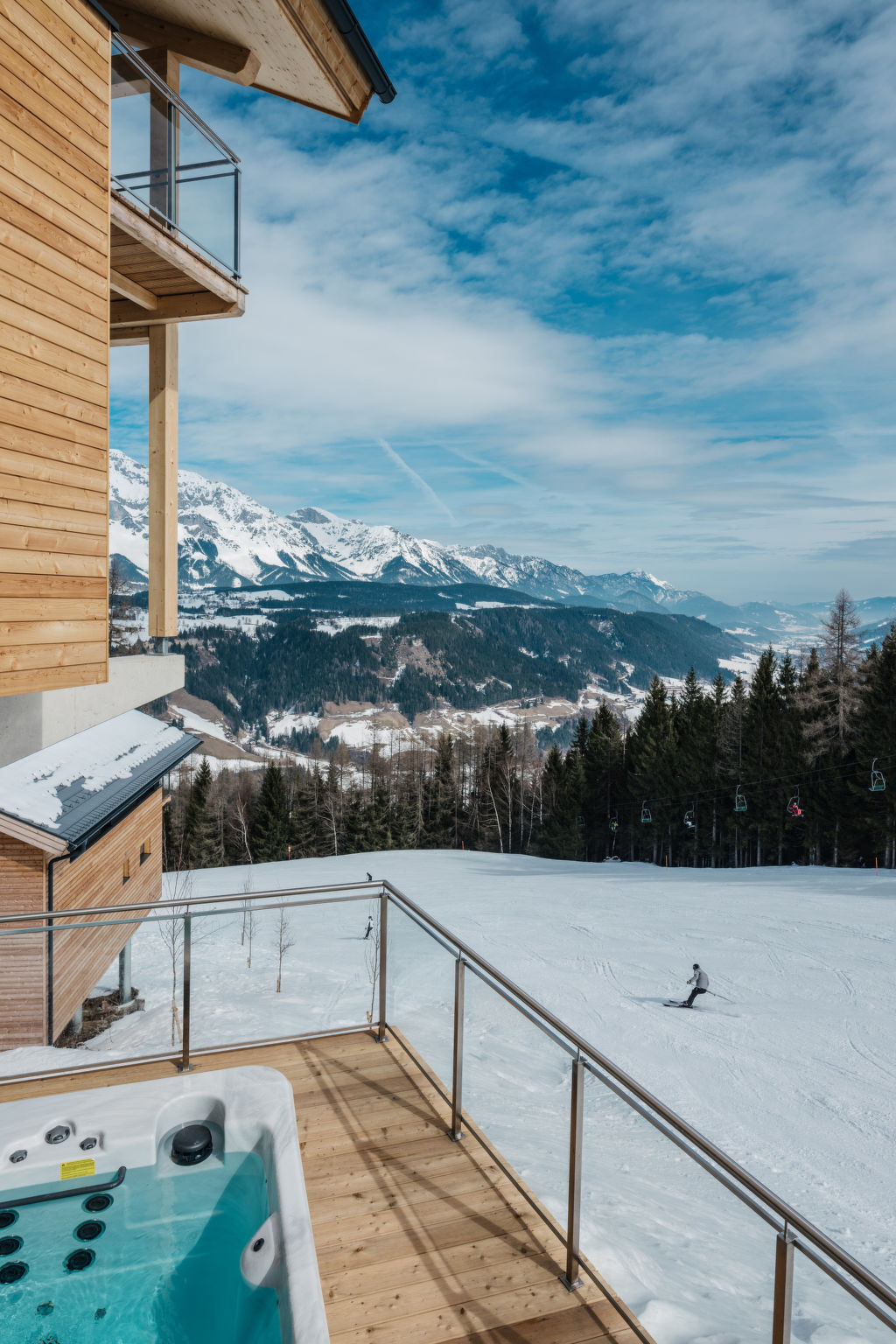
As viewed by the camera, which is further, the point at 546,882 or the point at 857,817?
the point at 857,817

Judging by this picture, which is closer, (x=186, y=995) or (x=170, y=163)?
(x=186, y=995)

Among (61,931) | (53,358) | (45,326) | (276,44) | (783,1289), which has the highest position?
(276,44)

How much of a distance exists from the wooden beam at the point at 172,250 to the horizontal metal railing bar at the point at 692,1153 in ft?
18.1

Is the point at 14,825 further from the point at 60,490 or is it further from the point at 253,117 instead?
the point at 253,117

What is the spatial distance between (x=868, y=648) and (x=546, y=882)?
17.1 m

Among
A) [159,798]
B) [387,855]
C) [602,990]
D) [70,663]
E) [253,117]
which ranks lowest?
[387,855]

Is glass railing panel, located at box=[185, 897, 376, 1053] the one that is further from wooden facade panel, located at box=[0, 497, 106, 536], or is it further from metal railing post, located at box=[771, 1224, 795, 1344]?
metal railing post, located at box=[771, 1224, 795, 1344]

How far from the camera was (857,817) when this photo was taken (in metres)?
29.0

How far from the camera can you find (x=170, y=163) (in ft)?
18.8

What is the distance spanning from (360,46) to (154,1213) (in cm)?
739

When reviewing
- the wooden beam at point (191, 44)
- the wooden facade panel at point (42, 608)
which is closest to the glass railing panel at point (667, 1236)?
the wooden facade panel at point (42, 608)

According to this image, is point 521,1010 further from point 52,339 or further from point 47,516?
point 52,339

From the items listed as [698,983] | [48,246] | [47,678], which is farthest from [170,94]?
[698,983]

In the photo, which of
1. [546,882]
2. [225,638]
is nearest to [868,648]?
[546,882]
